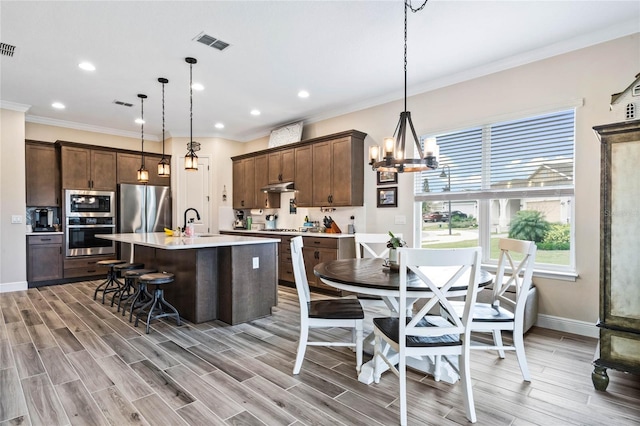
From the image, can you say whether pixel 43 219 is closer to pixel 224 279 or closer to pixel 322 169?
pixel 224 279

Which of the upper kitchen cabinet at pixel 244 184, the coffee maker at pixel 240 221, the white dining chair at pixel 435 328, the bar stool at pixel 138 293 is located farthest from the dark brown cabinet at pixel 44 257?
the white dining chair at pixel 435 328

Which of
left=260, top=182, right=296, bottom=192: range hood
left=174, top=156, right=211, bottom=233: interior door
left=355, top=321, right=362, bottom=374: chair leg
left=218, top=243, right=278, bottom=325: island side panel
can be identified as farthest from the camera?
left=174, top=156, right=211, bottom=233: interior door

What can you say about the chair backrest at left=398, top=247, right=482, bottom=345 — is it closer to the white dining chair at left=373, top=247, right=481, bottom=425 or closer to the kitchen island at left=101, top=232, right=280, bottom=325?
the white dining chair at left=373, top=247, right=481, bottom=425

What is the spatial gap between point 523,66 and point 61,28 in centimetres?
469

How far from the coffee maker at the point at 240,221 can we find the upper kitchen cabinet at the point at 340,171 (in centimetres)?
238

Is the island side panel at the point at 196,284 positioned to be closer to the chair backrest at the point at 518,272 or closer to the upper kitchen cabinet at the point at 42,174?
the chair backrest at the point at 518,272

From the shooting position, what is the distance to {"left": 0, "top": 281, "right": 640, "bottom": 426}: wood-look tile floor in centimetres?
198

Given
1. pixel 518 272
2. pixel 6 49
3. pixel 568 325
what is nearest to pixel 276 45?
pixel 6 49

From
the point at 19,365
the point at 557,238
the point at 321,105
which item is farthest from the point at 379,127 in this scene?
the point at 19,365

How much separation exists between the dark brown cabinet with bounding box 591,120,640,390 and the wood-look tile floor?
0.26m

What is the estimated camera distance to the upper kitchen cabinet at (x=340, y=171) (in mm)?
5070

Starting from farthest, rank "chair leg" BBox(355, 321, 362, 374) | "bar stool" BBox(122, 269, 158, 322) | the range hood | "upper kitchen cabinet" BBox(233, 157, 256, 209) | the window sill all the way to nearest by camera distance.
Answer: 1. "upper kitchen cabinet" BBox(233, 157, 256, 209)
2. the range hood
3. "bar stool" BBox(122, 269, 158, 322)
4. the window sill
5. "chair leg" BBox(355, 321, 362, 374)

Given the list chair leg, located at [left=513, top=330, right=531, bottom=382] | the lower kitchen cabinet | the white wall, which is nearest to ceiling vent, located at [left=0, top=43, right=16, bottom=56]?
the white wall

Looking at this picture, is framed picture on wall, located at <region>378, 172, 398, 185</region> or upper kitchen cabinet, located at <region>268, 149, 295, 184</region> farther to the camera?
upper kitchen cabinet, located at <region>268, 149, 295, 184</region>
